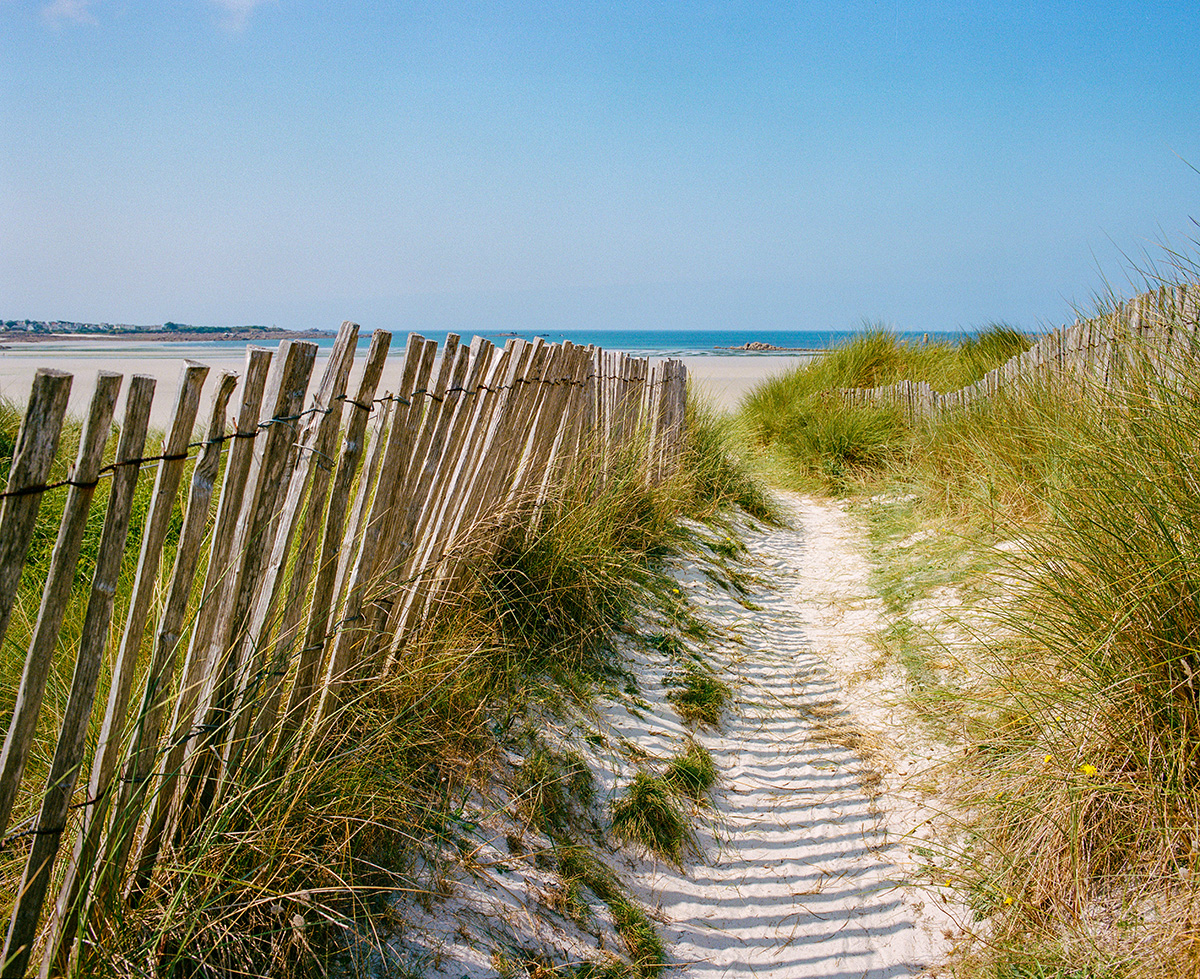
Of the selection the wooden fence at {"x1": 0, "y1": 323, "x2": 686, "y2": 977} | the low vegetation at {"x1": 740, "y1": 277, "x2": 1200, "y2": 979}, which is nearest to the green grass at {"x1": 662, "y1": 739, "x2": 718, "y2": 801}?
the low vegetation at {"x1": 740, "y1": 277, "x2": 1200, "y2": 979}

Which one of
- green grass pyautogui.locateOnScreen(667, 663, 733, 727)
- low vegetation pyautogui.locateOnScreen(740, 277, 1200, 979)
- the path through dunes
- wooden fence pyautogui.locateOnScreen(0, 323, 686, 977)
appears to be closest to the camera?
wooden fence pyautogui.locateOnScreen(0, 323, 686, 977)

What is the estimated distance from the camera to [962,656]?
12.0ft

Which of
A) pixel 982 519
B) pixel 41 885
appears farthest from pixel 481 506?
pixel 982 519

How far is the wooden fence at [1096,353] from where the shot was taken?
3193 millimetres

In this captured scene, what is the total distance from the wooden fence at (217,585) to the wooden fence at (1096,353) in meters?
2.78

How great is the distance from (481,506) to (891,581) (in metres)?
2.99

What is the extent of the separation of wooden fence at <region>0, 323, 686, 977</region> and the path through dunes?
4.45ft

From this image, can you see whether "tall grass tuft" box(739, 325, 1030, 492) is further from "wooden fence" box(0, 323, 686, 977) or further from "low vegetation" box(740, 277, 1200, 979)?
"wooden fence" box(0, 323, 686, 977)

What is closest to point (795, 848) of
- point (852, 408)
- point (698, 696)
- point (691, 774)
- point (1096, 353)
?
point (691, 774)

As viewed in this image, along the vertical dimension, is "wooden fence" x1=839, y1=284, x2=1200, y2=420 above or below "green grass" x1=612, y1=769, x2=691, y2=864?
above

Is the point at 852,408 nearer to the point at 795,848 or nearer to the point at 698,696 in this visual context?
the point at 698,696

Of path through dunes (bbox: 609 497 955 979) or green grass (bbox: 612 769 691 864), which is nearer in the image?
path through dunes (bbox: 609 497 955 979)

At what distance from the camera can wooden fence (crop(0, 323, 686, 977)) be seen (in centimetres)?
147

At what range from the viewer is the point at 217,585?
1.91 meters
